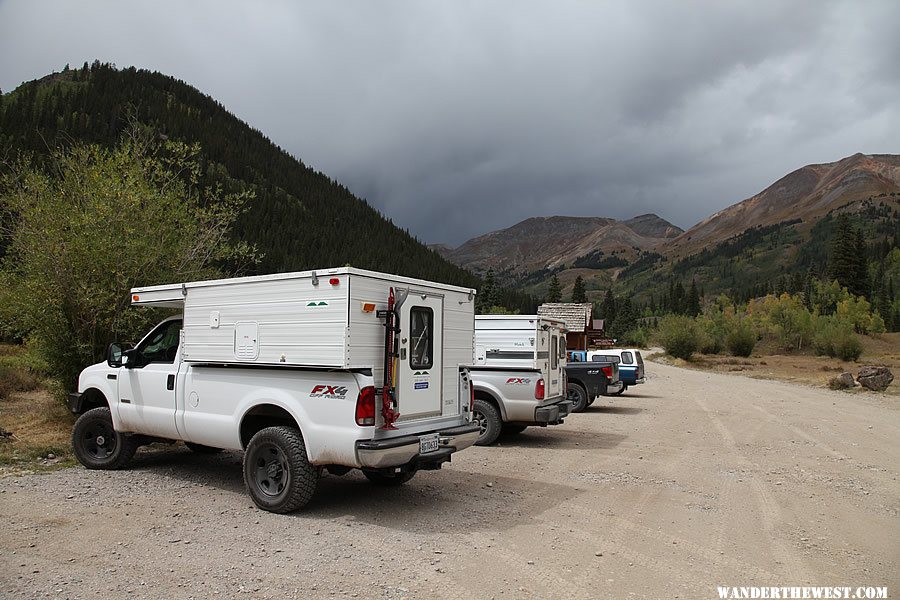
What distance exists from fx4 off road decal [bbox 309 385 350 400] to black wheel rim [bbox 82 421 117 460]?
391 centimetres

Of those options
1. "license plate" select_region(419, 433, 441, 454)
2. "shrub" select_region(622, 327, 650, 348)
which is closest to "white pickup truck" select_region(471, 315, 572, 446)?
"license plate" select_region(419, 433, 441, 454)

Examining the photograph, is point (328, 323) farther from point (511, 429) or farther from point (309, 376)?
point (511, 429)

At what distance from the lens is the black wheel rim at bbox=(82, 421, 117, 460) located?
341 inches

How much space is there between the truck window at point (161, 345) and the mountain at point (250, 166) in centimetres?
9702

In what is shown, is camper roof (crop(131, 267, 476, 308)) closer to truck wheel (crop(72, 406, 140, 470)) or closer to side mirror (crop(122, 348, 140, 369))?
Result: side mirror (crop(122, 348, 140, 369))

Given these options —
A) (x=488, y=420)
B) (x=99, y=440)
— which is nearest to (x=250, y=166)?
(x=488, y=420)

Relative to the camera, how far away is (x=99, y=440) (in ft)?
28.7

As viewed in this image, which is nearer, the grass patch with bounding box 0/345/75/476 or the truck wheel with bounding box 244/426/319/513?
the truck wheel with bounding box 244/426/319/513

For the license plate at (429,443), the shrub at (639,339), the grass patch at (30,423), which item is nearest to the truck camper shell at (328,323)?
the license plate at (429,443)

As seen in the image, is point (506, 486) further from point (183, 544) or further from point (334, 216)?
point (334, 216)

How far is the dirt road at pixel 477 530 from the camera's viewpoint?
16.0 feet

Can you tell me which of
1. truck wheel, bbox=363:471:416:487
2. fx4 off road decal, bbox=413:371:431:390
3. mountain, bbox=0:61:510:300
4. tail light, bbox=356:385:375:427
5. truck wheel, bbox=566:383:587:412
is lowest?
truck wheel, bbox=363:471:416:487

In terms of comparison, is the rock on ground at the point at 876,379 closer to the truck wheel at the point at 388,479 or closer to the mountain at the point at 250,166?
the truck wheel at the point at 388,479

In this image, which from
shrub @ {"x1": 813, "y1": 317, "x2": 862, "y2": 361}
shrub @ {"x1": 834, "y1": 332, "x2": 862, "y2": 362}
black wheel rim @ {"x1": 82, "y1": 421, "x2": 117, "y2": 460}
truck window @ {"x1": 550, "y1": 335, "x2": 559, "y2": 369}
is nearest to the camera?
black wheel rim @ {"x1": 82, "y1": 421, "x2": 117, "y2": 460}
